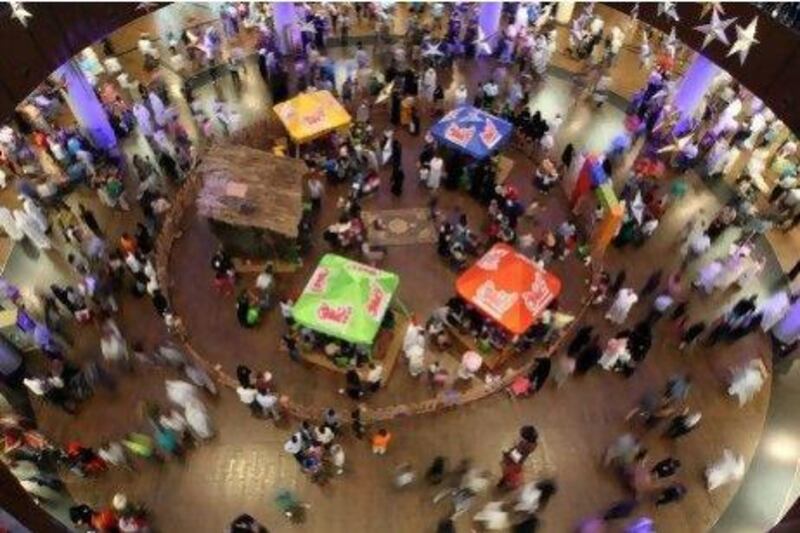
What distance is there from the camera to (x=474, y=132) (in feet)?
46.1

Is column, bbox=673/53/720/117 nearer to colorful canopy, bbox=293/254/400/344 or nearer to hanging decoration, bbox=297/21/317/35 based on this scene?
colorful canopy, bbox=293/254/400/344

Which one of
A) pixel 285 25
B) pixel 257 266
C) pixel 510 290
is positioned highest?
pixel 285 25

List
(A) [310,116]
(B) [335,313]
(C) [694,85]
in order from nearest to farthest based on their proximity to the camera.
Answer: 1. (B) [335,313]
2. (A) [310,116]
3. (C) [694,85]

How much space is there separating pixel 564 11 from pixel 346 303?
11713 millimetres

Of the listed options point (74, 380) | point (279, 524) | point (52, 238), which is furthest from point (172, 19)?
point (279, 524)

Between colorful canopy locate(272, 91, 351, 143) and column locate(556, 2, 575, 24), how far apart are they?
7525 mm

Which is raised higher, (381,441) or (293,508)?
(381,441)

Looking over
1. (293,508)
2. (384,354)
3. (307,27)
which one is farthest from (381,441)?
(307,27)

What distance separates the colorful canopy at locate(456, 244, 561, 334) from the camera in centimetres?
1113

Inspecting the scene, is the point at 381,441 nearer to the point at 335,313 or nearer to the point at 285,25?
the point at 335,313

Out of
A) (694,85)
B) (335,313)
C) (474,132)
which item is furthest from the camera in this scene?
(694,85)

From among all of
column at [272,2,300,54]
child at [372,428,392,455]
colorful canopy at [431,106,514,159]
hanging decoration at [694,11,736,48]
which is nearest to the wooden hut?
colorful canopy at [431,106,514,159]

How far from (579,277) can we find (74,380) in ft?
31.3

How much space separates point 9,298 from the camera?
Answer: 39.5 ft
